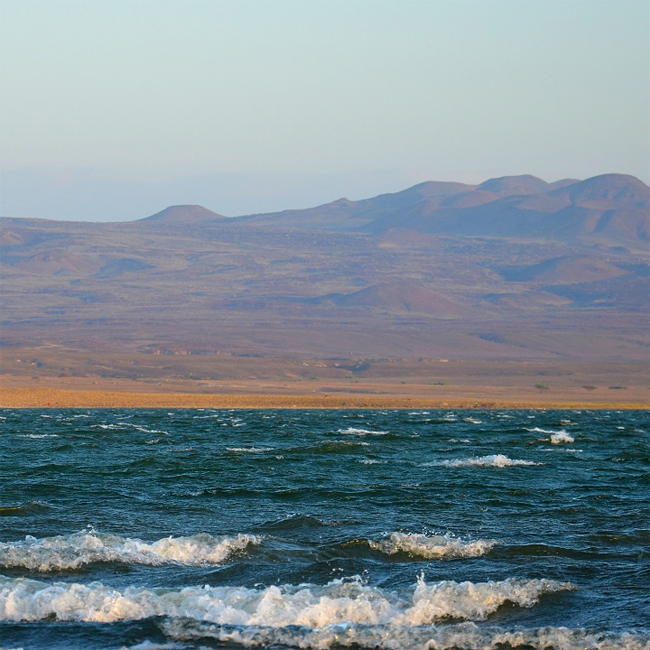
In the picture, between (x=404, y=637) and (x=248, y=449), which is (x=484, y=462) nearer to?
(x=248, y=449)

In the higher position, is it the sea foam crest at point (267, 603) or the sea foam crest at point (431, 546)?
the sea foam crest at point (267, 603)

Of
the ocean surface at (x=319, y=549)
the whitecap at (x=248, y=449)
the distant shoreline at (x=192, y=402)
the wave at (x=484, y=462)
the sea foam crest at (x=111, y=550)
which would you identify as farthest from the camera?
the distant shoreline at (x=192, y=402)

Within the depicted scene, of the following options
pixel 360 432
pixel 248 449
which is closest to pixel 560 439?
pixel 360 432

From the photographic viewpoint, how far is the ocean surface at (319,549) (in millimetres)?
13969

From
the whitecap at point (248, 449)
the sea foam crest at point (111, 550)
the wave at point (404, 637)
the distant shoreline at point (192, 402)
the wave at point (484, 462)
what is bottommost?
the distant shoreline at point (192, 402)

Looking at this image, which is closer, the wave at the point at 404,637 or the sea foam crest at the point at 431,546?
the wave at the point at 404,637

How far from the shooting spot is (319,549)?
741 inches

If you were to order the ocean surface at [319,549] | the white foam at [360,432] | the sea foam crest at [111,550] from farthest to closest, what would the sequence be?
the white foam at [360,432] → the sea foam crest at [111,550] → the ocean surface at [319,549]

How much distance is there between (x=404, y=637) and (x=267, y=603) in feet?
6.61

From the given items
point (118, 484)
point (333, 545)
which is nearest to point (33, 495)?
point (118, 484)

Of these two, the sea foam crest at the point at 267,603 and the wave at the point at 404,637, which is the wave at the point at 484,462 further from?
the wave at the point at 404,637

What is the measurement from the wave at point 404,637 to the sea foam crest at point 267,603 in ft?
1.09

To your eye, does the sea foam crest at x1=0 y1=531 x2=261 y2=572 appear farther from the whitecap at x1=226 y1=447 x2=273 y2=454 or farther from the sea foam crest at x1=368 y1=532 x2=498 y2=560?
the whitecap at x1=226 y1=447 x2=273 y2=454

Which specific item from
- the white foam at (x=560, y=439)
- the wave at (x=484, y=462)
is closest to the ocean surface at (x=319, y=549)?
the wave at (x=484, y=462)
